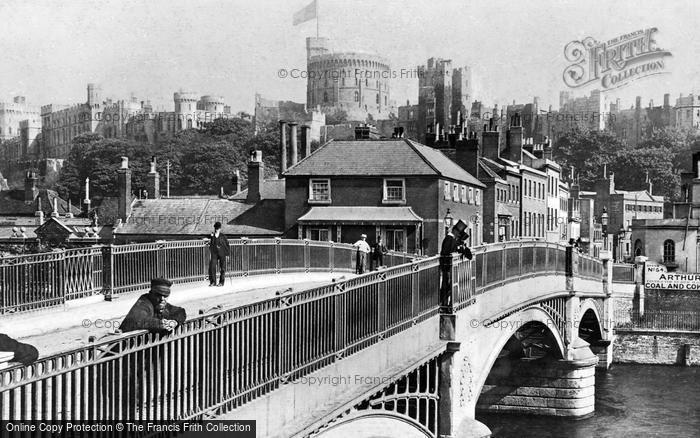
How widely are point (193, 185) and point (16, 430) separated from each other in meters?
106

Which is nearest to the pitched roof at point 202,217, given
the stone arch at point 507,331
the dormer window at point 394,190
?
the dormer window at point 394,190

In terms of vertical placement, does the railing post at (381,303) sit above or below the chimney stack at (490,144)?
below

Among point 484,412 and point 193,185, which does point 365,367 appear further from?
point 193,185

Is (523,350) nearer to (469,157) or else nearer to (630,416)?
(630,416)

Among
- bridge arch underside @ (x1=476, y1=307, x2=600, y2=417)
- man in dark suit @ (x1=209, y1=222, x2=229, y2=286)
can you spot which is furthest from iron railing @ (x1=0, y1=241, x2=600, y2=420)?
bridge arch underside @ (x1=476, y1=307, x2=600, y2=417)

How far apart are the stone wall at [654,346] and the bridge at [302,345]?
2436 centimetres

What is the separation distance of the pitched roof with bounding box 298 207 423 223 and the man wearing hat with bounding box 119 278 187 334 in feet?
125

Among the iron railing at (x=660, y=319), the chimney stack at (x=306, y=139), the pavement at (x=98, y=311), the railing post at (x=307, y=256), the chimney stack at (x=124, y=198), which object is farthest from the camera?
the chimney stack at (x=306, y=139)

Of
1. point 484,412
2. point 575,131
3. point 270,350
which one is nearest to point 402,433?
point 270,350

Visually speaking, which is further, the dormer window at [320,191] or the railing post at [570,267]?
the dormer window at [320,191]

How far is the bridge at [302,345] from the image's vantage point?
7992 millimetres

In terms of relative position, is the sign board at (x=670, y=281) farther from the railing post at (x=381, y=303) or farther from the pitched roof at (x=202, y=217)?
the railing post at (x=381, y=303)

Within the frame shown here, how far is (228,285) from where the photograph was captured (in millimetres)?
22375

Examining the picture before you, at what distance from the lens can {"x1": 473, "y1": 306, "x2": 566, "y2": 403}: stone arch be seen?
20384mm
